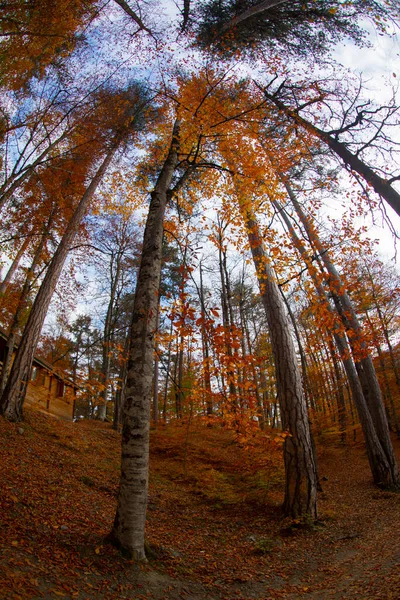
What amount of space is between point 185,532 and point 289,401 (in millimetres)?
2950

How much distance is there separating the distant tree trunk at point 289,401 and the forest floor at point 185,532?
1.17 ft

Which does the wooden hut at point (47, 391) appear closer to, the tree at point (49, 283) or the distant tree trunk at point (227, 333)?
the tree at point (49, 283)

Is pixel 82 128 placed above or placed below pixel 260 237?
above

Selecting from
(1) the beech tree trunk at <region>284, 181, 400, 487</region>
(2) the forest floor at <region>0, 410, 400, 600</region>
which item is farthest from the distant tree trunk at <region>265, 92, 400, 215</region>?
(2) the forest floor at <region>0, 410, 400, 600</region>

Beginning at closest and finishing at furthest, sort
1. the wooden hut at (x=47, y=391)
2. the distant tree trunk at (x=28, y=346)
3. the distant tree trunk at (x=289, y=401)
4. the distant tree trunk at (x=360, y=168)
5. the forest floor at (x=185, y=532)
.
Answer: the forest floor at (x=185, y=532) → the distant tree trunk at (x=360, y=168) → the distant tree trunk at (x=289, y=401) → the distant tree trunk at (x=28, y=346) → the wooden hut at (x=47, y=391)

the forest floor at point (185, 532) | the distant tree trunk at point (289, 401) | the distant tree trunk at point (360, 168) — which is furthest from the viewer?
the distant tree trunk at point (289, 401)

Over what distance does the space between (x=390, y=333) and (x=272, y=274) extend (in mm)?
13672

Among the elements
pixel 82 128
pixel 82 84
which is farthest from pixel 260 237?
pixel 82 84

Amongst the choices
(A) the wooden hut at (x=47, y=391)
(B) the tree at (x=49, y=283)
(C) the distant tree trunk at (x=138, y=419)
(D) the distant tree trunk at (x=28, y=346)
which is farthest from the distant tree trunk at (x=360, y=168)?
(A) the wooden hut at (x=47, y=391)

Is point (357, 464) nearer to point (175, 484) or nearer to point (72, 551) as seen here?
point (175, 484)

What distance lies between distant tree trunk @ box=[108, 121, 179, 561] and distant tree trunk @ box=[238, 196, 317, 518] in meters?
Result: 3.09

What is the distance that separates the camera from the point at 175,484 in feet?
27.2

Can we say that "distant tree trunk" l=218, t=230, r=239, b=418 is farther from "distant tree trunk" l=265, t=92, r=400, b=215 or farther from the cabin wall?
the cabin wall

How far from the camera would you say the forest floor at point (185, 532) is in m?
2.88
